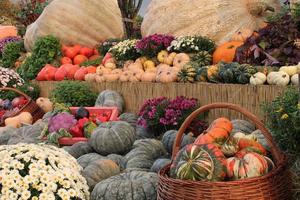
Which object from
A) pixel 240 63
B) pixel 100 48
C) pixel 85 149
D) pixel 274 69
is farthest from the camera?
pixel 100 48


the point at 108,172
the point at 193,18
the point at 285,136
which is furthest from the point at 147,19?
the point at 285,136

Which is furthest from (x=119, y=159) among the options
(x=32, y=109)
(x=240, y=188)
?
(x=32, y=109)

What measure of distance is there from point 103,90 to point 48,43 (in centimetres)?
246

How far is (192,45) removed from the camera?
6527 millimetres

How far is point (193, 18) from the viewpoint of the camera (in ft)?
23.6

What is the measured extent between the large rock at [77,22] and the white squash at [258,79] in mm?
5067

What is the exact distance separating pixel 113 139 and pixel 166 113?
0.80m

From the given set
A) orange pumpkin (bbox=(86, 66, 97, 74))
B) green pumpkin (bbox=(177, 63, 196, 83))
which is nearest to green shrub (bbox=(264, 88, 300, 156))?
green pumpkin (bbox=(177, 63, 196, 83))

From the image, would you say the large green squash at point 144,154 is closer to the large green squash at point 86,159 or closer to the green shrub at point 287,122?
the large green squash at point 86,159

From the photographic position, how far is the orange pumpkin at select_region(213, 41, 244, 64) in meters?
6.14

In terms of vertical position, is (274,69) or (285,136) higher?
(274,69)

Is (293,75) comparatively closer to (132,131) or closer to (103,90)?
(132,131)

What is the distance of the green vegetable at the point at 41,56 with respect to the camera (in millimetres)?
8586

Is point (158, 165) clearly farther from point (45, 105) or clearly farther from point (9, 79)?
point (9, 79)
